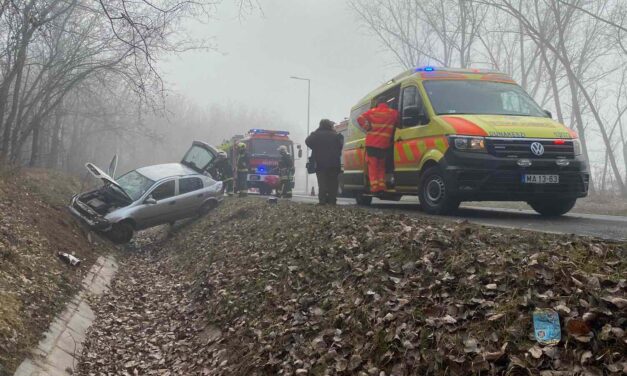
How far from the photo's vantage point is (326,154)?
10.1 m

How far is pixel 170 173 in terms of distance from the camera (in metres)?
14.2

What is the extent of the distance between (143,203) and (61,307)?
6859 mm

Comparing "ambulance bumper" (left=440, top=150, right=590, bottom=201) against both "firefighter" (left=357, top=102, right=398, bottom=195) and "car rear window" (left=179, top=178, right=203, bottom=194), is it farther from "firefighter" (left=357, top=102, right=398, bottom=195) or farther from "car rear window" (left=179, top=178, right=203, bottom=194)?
"car rear window" (left=179, top=178, right=203, bottom=194)

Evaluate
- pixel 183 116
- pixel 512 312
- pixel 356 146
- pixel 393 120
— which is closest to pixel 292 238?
pixel 393 120

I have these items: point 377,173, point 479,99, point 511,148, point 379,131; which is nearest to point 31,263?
point 377,173

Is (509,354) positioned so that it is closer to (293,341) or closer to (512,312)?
(512,312)

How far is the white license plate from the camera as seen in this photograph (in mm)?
6852

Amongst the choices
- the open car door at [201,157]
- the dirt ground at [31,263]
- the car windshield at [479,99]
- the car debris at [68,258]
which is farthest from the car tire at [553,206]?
the open car door at [201,157]

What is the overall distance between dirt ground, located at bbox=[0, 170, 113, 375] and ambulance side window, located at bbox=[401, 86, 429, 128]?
19.5ft

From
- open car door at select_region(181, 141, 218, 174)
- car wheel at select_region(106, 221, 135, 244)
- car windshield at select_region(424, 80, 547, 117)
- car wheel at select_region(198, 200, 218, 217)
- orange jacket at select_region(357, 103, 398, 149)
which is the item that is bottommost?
car wheel at select_region(106, 221, 135, 244)

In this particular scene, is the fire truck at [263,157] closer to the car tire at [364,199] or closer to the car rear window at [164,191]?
the car rear window at [164,191]

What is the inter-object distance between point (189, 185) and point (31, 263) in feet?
25.3

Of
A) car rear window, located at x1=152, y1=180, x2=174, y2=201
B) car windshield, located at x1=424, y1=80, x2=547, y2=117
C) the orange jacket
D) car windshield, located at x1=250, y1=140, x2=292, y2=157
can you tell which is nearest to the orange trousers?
the orange jacket

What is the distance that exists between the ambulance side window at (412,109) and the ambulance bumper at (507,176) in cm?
103
